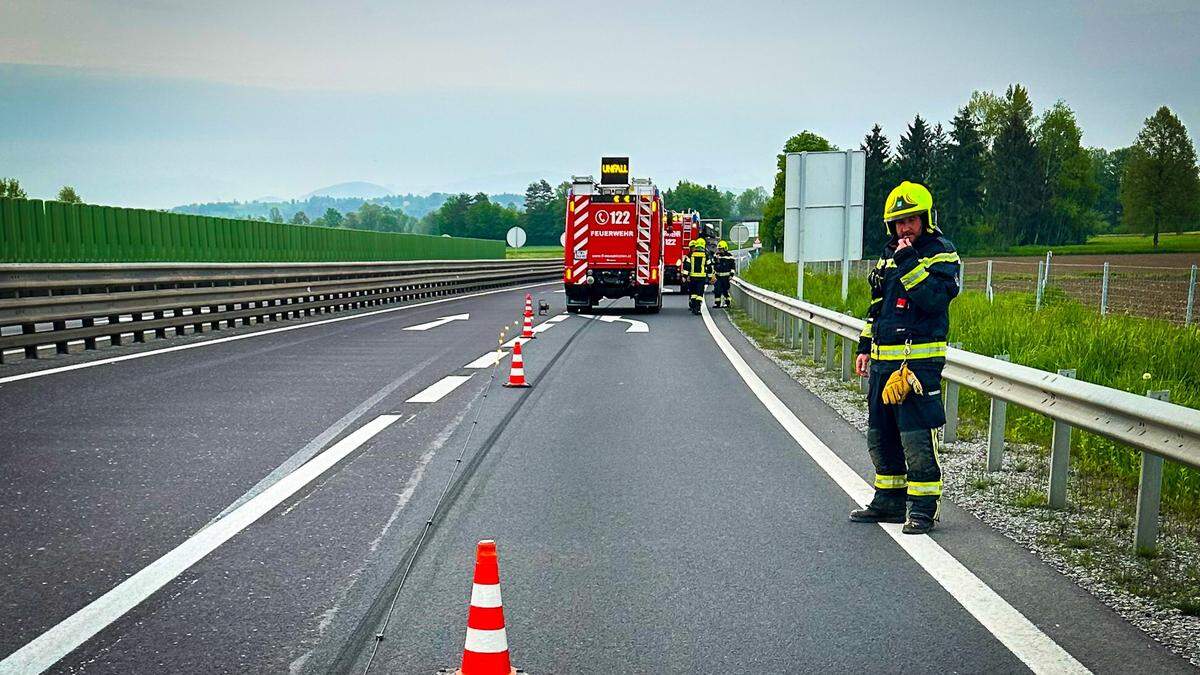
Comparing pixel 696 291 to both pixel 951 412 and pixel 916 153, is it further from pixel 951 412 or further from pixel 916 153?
pixel 916 153

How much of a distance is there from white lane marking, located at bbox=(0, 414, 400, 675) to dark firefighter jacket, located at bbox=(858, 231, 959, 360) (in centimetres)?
357

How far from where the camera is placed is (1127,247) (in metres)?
89.9

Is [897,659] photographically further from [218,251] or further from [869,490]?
[218,251]

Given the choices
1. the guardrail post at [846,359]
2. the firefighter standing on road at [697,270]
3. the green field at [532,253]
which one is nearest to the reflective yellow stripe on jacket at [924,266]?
the guardrail post at [846,359]

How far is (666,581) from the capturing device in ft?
16.4

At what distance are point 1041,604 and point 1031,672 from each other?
911 mm

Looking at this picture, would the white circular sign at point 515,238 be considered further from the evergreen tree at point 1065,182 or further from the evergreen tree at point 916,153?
the evergreen tree at point 1065,182

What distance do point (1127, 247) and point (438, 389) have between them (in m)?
90.0

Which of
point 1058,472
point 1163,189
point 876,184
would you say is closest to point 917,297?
point 1058,472

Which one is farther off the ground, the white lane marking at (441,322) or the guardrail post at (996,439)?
the guardrail post at (996,439)

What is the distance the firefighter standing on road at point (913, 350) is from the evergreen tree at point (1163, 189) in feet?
319

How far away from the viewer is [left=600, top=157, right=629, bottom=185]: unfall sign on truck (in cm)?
2892

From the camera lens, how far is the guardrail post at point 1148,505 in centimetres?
547

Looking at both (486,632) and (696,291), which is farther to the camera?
(696,291)
